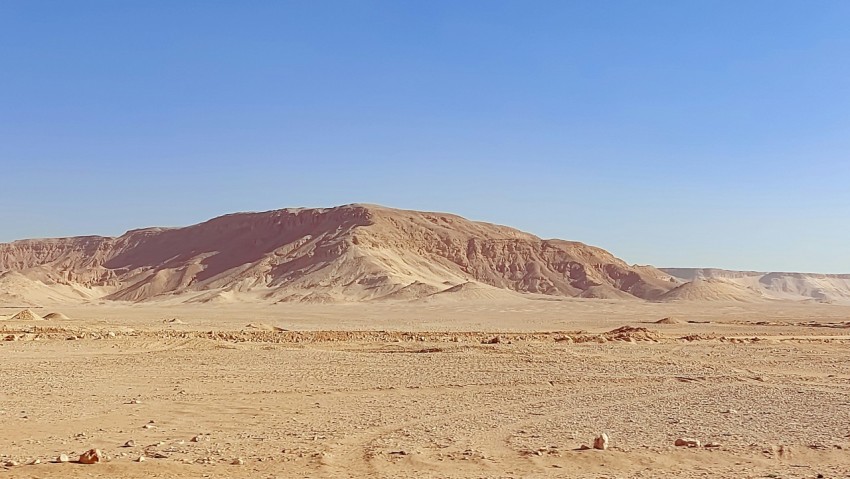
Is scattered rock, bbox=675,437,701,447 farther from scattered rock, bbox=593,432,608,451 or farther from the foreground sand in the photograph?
scattered rock, bbox=593,432,608,451

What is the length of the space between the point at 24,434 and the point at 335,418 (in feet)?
14.6

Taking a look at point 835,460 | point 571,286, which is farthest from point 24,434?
point 571,286

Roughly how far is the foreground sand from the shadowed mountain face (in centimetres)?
Result: 6500

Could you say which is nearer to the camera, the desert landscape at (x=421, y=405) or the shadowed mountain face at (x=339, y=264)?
the desert landscape at (x=421, y=405)

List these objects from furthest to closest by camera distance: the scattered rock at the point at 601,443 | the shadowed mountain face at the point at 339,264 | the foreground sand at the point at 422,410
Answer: the shadowed mountain face at the point at 339,264
the scattered rock at the point at 601,443
the foreground sand at the point at 422,410

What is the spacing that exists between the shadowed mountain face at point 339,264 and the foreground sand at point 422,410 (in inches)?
2559

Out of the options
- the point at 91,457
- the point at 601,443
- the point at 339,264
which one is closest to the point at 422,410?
the point at 601,443

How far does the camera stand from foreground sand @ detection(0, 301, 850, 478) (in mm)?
9711

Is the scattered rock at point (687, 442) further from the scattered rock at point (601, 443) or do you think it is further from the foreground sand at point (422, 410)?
the scattered rock at point (601, 443)

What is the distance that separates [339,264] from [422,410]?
8939 centimetres

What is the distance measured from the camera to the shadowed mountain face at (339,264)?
99.4 meters

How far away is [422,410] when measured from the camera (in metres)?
14.0

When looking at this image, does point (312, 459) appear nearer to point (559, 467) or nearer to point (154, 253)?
point (559, 467)

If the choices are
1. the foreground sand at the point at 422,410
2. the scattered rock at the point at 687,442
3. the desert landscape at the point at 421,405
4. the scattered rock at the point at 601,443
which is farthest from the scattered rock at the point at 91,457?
the scattered rock at the point at 687,442
